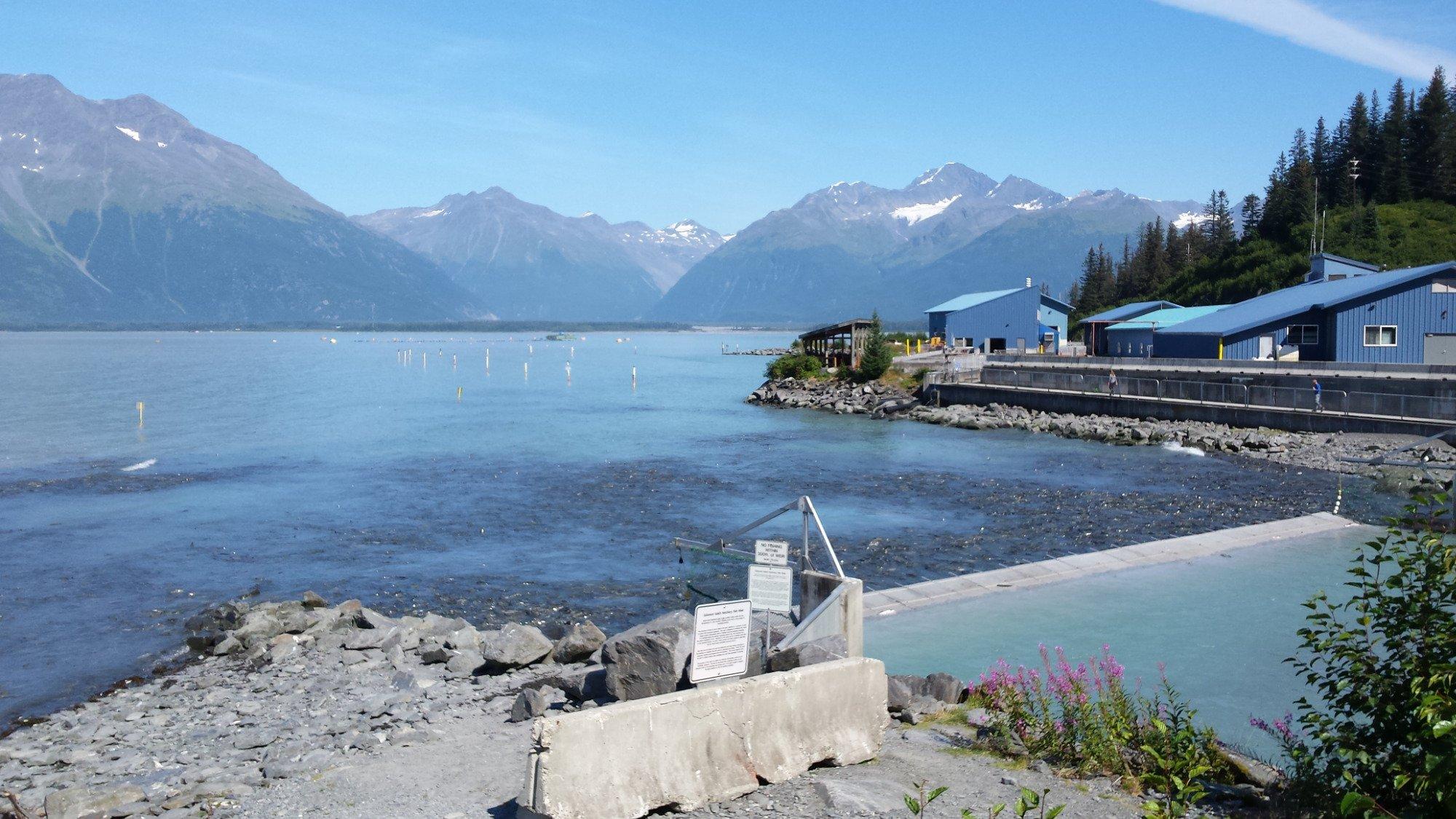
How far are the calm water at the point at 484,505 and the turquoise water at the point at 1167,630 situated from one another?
11.6ft

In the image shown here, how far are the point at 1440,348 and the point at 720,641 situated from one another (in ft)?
175

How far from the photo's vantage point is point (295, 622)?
57.3 ft

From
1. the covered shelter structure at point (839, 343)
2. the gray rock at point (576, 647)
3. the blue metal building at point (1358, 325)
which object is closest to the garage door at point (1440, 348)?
the blue metal building at point (1358, 325)

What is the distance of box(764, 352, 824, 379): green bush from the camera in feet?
246

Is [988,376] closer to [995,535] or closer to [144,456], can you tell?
[995,535]

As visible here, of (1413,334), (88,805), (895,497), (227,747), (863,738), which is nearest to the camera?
(863,738)

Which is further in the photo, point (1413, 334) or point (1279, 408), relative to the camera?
point (1413, 334)

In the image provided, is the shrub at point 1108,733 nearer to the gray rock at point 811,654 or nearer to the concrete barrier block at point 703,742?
the concrete barrier block at point 703,742

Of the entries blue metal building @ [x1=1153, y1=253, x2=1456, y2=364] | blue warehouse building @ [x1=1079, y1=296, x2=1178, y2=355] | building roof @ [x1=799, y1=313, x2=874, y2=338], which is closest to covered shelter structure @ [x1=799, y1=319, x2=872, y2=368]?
building roof @ [x1=799, y1=313, x2=874, y2=338]

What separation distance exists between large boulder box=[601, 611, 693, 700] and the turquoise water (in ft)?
14.1

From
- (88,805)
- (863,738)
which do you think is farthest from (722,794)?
(88,805)

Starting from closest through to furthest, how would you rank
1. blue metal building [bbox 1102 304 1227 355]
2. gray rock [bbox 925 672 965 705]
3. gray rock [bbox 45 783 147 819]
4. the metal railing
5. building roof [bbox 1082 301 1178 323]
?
gray rock [bbox 45 783 147 819], gray rock [bbox 925 672 965 705], the metal railing, blue metal building [bbox 1102 304 1227 355], building roof [bbox 1082 301 1178 323]

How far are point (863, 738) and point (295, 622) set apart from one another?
11911mm

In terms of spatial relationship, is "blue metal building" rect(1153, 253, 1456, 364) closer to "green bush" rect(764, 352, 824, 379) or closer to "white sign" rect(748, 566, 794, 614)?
"green bush" rect(764, 352, 824, 379)
